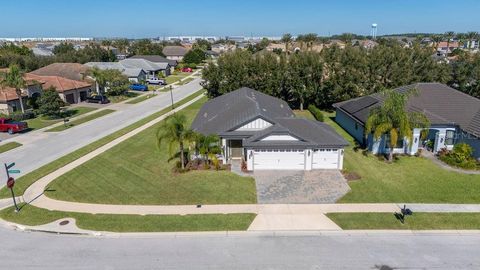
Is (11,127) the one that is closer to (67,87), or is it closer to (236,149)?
(67,87)

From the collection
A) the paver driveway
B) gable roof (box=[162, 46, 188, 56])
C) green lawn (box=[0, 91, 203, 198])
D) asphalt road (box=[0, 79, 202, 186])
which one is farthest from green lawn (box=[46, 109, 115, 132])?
gable roof (box=[162, 46, 188, 56])

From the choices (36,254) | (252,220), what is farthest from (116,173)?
(252,220)

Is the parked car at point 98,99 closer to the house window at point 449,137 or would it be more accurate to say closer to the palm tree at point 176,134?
the palm tree at point 176,134

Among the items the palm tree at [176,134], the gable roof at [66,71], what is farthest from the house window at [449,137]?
the gable roof at [66,71]

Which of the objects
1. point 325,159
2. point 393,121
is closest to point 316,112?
point 393,121

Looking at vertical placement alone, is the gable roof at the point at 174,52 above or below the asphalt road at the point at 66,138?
above

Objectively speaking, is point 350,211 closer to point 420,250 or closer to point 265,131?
point 420,250

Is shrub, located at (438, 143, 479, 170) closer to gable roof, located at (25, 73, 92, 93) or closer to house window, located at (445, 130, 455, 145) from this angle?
house window, located at (445, 130, 455, 145)
